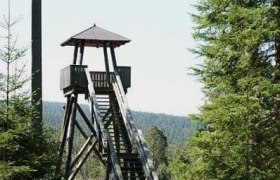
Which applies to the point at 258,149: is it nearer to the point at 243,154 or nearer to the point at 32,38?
the point at 243,154

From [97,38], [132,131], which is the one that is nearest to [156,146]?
[97,38]

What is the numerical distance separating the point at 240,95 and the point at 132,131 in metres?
6.47

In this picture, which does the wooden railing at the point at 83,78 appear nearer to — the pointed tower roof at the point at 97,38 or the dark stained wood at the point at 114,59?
the dark stained wood at the point at 114,59

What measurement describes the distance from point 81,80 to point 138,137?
3.86m

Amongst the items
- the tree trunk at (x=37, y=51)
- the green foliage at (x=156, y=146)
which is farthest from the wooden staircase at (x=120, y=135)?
the green foliage at (x=156, y=146)

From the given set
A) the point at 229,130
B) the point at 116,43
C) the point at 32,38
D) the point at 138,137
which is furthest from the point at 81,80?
the point at 229,130

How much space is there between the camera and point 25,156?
42.7ft

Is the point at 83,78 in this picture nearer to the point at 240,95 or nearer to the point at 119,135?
the point at 119,135

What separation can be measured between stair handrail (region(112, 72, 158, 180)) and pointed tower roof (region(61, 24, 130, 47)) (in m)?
1.27

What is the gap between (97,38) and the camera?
67.9 ft

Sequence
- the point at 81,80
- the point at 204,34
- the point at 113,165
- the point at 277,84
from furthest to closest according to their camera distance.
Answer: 1. the point at 81,80
2. the point at 113,165
3. the point at 204,34
4. the point at 277,84

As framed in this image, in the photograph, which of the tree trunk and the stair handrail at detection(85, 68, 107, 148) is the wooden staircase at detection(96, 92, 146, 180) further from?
the tree trunk

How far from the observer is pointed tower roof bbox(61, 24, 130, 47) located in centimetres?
2075

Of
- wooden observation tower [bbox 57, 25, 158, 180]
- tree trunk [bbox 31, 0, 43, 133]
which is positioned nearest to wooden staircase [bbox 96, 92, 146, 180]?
wooden observation tower [bbox 57, 25, 158, 180]
